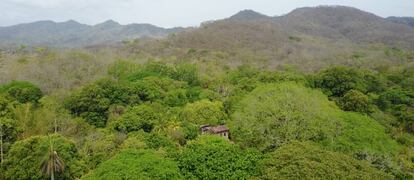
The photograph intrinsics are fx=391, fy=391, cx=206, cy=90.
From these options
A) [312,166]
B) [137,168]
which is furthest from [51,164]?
[312,166]

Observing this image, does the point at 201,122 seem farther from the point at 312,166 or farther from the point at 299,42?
the point at 299,42

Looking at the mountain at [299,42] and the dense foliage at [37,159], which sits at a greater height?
the mountain at [299,42]

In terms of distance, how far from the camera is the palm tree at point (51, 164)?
16.2 m

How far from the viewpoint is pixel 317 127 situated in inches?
744

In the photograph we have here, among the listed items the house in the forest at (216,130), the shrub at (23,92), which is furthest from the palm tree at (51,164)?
the shrub at (23,92)

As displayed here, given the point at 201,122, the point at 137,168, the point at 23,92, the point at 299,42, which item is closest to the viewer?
the point at 137,168

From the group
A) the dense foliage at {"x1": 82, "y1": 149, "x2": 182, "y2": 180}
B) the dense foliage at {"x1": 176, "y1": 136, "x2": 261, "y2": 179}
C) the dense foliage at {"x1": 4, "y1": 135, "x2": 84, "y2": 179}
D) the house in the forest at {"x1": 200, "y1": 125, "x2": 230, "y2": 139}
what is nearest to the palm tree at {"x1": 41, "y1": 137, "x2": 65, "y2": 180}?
Answer: the dense foliage at {"x1": 4, "y1": 135, "x2": 84, "y2": 179}

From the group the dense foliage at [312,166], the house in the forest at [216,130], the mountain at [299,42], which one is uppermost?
the mountain at [299,42]

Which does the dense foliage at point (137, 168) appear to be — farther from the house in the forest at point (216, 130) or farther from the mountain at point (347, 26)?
the mountain at point (347, 26)

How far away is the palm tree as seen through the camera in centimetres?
1625

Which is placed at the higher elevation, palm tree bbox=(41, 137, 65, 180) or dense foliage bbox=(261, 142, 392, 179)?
dense foliage bbox=(261, 142, 392, 179)

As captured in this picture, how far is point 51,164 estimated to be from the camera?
53.3 ft

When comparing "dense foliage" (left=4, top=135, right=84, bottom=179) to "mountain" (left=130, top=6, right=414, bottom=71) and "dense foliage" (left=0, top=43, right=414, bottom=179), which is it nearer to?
"dense foliage" (left=0, top=43, right=414, bottom=179)

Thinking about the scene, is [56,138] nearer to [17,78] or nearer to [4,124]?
[4,124]
